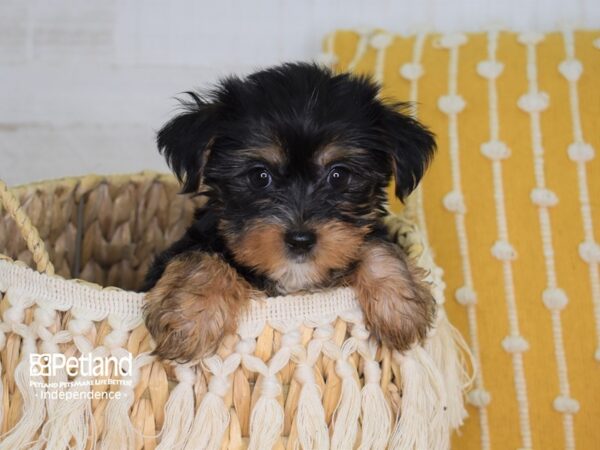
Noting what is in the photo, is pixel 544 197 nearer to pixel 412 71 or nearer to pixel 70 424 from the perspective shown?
pixel 412 71

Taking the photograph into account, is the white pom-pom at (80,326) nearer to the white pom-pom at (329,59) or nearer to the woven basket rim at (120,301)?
the woven basket rim at (120,301)

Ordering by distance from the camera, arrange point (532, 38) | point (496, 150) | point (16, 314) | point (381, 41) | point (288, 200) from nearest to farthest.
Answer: point (16, 314), point (288, 200), point (496, 150), point (532, 38), point (381, 41)

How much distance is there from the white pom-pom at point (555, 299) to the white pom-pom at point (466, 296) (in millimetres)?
216

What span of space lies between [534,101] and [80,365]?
1.63 m

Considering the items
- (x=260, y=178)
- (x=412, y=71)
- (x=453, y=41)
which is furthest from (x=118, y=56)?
(x=260, y=178)

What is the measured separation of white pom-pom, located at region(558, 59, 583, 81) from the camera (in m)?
2.32

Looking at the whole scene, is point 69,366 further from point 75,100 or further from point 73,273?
point 75,100

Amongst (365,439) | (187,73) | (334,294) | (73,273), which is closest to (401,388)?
(365,439)

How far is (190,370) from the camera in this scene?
1.51 meters

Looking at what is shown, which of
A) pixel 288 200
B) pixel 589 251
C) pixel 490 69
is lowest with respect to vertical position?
pixel 589 251

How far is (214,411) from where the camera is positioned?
147cm

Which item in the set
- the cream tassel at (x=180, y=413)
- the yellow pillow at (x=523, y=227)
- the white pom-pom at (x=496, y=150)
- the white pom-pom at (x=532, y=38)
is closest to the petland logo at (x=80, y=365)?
the cream tassel at (x=180, y=413)

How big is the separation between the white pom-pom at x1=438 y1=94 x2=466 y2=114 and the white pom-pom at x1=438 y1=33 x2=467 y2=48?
0.72 feet

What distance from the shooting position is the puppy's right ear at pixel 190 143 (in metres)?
1.78
